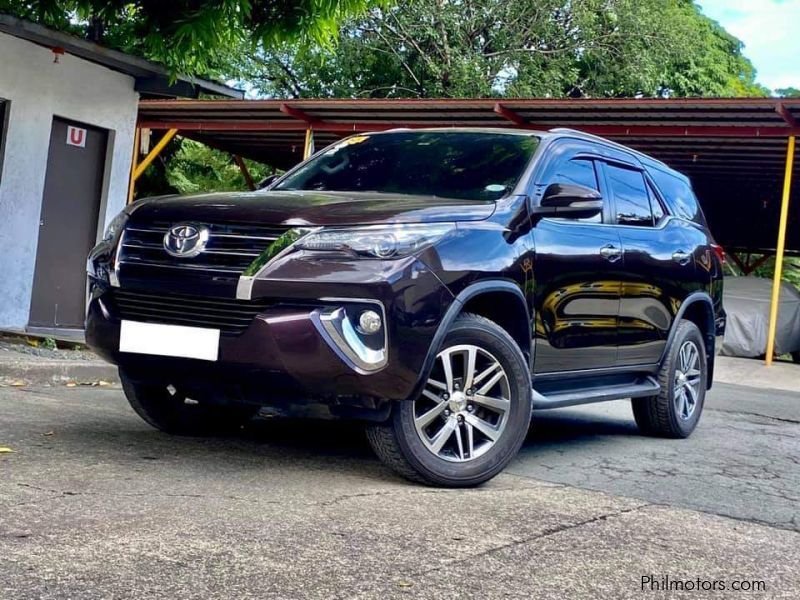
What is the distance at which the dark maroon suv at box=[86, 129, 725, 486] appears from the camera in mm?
4125

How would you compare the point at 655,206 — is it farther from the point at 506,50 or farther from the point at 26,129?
the point at 506,50

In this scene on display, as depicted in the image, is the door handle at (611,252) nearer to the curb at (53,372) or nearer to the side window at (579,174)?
the side window at (579,174)

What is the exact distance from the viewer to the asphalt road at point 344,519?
297 cm

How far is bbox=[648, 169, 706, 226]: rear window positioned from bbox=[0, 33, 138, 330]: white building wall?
645cm

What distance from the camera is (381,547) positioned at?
336 centimetres

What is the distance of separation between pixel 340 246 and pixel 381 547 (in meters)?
1.35

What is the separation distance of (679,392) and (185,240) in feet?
12.3

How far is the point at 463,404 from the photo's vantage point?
449 cm

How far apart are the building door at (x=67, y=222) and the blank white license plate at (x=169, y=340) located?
6779 millimetres

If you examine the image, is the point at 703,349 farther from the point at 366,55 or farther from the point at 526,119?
the point at 366,55

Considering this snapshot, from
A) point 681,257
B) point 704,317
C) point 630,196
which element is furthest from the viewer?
point 704,317

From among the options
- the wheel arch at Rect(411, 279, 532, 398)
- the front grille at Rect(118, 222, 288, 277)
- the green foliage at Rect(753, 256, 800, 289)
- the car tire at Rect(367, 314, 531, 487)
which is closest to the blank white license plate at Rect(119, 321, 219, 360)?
the front grille at Rect(118, 222, 288, 277)

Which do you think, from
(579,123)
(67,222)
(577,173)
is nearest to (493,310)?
(577,173)

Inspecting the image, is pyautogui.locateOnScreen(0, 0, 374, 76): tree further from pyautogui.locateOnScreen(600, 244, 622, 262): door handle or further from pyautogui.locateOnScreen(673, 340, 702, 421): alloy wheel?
pyautogui.locateOnScreen(673, 340, 702, 421): alloy wheel
